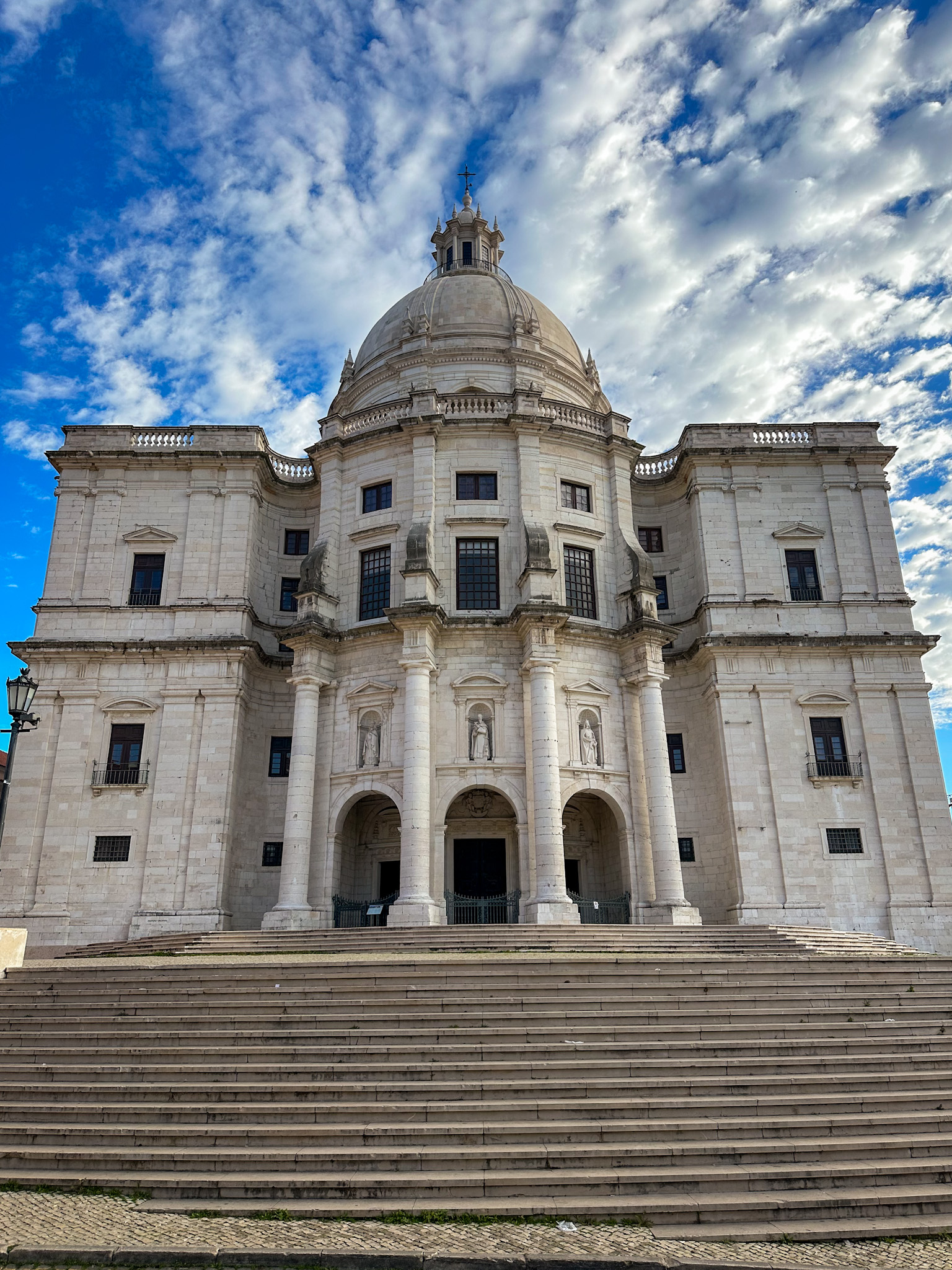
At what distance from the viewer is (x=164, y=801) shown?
30.5m

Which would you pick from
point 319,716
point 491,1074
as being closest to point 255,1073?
point 491,1074

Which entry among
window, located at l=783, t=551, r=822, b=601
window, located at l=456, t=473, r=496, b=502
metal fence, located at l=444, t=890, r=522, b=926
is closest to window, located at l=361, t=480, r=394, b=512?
window, located at l=456, t=473, r=496, b=502

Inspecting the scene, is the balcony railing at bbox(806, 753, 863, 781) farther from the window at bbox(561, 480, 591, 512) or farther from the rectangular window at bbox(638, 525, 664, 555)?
the window at bbox(561, 480, 591, 512)

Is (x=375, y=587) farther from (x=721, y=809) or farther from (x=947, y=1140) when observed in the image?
(x=947, y=1140)

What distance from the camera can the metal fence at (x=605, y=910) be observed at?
28281 millimetres

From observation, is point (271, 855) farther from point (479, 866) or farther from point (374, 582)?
point (374, 582)

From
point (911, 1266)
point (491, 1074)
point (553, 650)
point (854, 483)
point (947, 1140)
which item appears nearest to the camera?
point (911, 1266)

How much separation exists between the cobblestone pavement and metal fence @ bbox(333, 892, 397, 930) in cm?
1815

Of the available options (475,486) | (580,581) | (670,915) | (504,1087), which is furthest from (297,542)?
(504,1087)

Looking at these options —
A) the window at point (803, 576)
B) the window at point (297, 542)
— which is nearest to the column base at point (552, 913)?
the window at point (803, 576)

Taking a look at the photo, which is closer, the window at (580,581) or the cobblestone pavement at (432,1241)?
the cobblestone pavement at (432,1241)

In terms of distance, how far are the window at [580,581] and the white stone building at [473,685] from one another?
0.15 m

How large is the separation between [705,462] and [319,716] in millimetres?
18572

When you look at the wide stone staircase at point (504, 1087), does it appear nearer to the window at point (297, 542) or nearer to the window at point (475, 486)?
the window at point (475, 486)
